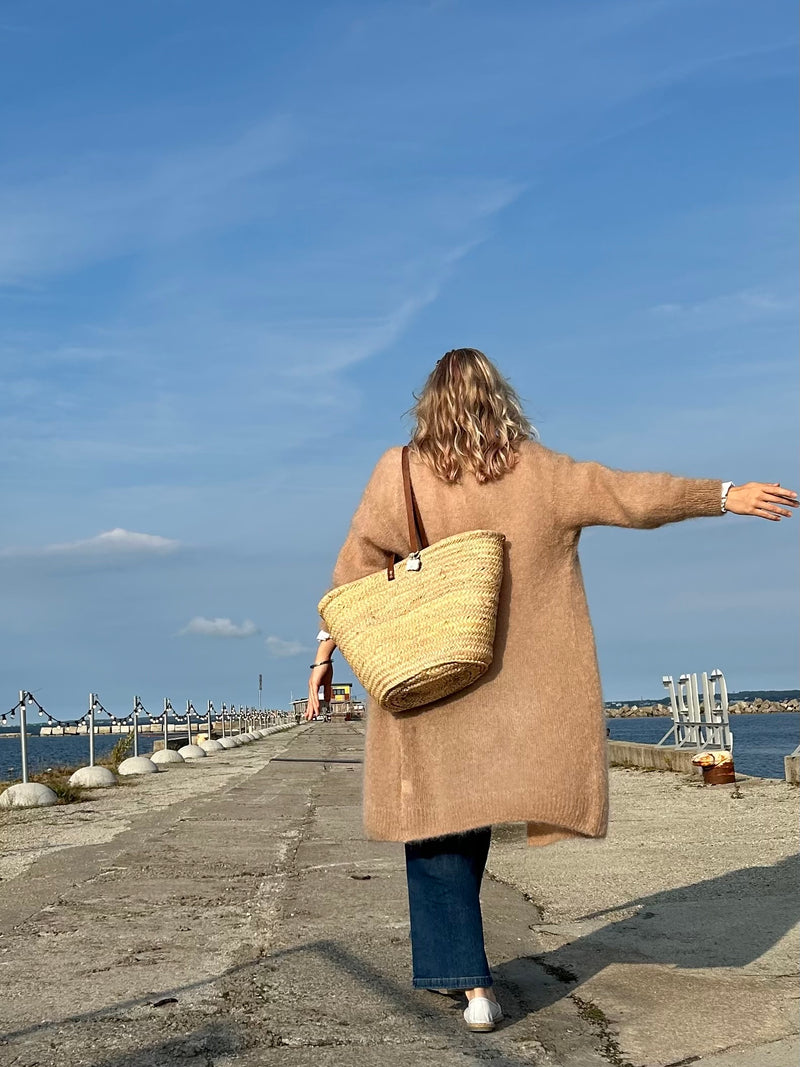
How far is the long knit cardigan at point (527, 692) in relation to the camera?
3.41 meters

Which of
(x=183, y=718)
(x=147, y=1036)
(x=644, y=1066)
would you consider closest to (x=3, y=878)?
(x=147, y=1036)

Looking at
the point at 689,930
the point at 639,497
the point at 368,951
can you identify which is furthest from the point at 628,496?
the point at 689,930

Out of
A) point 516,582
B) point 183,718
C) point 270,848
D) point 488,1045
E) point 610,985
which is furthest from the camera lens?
point 183,718

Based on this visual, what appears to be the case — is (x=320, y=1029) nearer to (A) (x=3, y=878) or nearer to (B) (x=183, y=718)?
(A) (x=3, y=878)

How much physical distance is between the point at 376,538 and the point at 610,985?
1.66 m

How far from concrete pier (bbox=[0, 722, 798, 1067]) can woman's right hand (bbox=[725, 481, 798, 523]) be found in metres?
1.42

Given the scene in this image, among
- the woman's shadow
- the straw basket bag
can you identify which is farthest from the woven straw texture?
the woman's shadow

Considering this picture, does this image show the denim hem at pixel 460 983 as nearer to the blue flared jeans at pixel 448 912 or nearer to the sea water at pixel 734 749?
the blue flared jeans at pixel 448 912

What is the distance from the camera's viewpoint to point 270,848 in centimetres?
762

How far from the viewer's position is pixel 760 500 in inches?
132

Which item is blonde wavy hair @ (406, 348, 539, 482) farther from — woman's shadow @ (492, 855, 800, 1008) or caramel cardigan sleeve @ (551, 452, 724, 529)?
woman's shadow @ (492, 855, 800, 1008)

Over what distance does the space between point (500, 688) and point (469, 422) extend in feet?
2.59

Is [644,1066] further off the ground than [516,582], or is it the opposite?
[516,582]

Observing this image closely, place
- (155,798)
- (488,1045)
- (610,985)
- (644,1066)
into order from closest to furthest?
1. (644,1066)
2. (488,1045)
3. (610,985)
4. (155,798)
